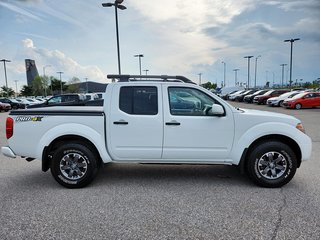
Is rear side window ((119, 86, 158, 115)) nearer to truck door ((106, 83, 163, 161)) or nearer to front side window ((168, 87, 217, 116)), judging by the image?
truck door ((106, 83, 163, 161))

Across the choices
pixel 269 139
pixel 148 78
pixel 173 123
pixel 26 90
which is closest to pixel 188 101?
pixel 173 123

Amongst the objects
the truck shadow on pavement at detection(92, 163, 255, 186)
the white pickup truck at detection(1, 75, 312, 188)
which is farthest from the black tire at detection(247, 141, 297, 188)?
the truck shadow on pavement at detection(92, 163, 255, 186)

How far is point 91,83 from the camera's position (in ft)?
387

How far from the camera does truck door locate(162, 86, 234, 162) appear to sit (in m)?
4.24

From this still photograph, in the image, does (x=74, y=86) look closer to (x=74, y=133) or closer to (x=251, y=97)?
(x=251, y=97)

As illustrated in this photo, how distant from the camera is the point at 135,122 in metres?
4.27

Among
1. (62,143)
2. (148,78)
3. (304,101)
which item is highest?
(148,78)

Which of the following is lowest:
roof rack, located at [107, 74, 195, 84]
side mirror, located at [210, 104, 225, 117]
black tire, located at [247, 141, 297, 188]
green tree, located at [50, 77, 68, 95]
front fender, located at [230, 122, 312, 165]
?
black tire, located at [247, 141, 297, 188]

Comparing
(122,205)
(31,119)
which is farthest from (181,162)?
(31,119)

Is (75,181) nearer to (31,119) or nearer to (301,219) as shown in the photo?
(31,119)

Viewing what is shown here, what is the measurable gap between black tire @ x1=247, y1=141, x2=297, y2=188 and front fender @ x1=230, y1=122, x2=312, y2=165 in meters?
0.17

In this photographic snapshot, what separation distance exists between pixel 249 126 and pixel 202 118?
0.80 metres

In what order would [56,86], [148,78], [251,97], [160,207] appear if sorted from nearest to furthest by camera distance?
1. [160,207]
2. [148,78]
3. [251,97]
4. [56,86]

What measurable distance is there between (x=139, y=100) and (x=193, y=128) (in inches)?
40.7
